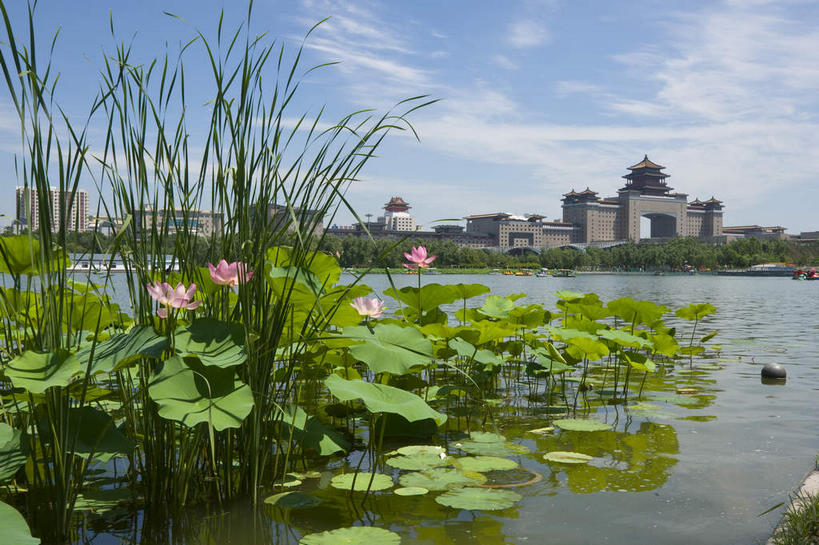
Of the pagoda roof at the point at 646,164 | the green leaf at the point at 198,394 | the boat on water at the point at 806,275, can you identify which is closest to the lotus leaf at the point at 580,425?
the green leaf at the point at 198,394

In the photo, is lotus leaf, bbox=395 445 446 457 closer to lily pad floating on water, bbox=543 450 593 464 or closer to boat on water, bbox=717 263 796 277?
lily pad floating on water, bbox=543 450 593 464

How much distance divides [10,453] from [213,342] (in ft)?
1.33

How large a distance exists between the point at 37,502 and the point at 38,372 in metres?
0.42

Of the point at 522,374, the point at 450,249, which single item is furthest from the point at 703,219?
the point at 522,374

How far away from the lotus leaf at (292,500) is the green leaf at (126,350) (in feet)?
1.68

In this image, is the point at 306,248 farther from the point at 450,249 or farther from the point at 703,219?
the point at 703,219

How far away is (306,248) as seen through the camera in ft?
4.72

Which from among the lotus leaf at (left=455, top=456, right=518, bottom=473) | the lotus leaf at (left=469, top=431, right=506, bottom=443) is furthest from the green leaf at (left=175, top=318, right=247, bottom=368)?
the lotus leaf at (left=469, top=431, right=506, bottom=443)

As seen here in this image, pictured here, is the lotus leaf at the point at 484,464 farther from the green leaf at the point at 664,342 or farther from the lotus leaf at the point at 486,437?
the green leaf at the point at 664,342

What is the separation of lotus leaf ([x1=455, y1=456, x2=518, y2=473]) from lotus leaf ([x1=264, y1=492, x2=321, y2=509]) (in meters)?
0.49

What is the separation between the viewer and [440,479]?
1.73 metres

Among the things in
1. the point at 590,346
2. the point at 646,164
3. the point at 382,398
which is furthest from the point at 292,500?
the point at 646,164

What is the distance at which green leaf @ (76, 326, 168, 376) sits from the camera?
120cm

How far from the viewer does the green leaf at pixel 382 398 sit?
1.39 m
